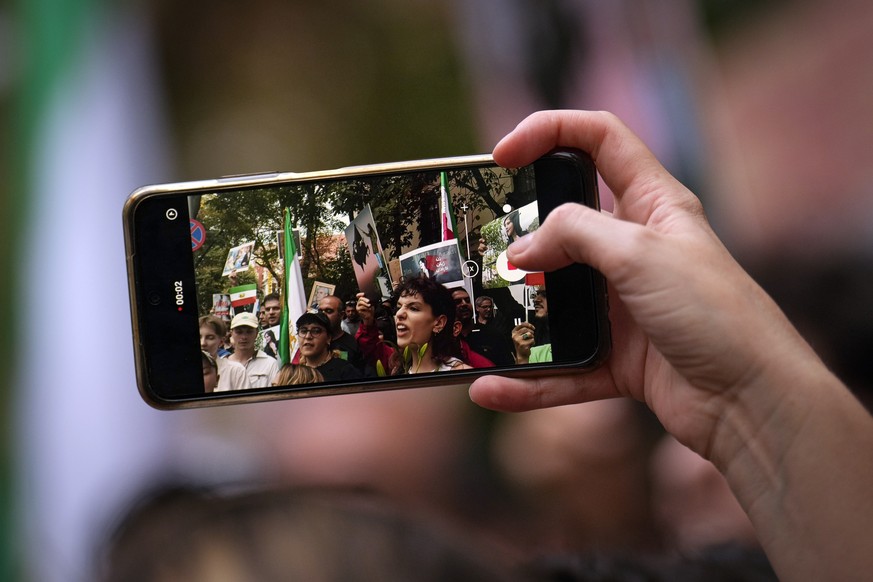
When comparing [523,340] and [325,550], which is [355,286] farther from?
[325,550]

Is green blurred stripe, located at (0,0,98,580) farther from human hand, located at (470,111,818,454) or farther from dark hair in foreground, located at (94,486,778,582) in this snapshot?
human hand, located at (470,111,818,454)

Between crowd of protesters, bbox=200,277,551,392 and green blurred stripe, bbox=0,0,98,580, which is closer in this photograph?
crowd of protesters, bbox=200,277,551,392

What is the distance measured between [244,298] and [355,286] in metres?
0.06

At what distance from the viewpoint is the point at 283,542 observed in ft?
1.50

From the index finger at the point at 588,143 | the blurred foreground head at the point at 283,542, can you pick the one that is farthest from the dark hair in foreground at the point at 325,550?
the index finger at the point at 588,143

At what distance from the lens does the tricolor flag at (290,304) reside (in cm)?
34

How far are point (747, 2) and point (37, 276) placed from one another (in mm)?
594

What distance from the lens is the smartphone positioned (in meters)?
0.34

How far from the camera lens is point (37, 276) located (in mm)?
477

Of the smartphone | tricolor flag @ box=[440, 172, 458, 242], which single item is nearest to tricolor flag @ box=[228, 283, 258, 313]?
the smartphone

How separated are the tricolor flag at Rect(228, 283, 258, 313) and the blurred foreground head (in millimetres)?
192

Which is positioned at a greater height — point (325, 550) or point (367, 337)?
point (367, 337)

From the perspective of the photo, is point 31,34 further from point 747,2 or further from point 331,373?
point 747,2

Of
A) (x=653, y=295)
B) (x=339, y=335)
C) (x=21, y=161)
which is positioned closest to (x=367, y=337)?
(x=339, y=335)
